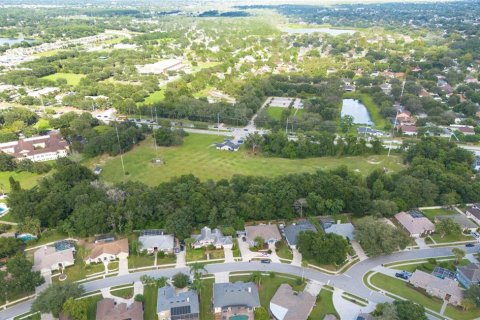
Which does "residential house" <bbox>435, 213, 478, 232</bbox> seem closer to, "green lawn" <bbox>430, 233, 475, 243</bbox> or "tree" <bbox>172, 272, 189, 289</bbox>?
"green lawn" <bbox>430, 233, 475, 243</bbox>

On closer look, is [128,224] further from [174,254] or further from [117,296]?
[117,296]

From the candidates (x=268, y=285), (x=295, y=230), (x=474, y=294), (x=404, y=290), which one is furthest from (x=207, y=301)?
(x=474, y=294)

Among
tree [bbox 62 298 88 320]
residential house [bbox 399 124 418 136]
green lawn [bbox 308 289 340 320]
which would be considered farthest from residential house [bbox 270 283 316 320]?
residential house [bbox 399 124 418 136]

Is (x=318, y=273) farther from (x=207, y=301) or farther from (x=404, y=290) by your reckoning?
(x=207, y=301)

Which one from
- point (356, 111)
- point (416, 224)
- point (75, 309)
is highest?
point (75, 309)

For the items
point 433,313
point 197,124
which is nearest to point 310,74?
point 197,124

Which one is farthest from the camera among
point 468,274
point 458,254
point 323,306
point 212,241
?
point 212,241
